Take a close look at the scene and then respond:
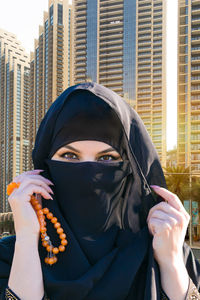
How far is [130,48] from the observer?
44.9 meters

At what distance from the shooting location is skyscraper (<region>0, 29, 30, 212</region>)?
191 feet

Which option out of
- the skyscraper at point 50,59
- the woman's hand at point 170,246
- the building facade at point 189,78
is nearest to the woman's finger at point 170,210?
the woman's hand at point 170,246

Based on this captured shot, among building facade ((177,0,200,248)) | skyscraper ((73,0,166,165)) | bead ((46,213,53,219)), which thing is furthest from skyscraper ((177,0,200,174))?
bead ((46,213,53,219))

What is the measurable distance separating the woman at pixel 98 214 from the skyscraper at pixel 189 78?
34.1m

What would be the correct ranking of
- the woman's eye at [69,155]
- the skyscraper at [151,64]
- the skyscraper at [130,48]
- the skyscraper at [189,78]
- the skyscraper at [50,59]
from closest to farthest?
1. the woman's eye at [69,155]
2. the skyscraper at [189,78]
3. the skyscraper at [151,64]
4. the skyscraper at [130,48]
5. the skyscraper at [50,59]

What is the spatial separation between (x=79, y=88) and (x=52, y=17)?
5678 centimetres

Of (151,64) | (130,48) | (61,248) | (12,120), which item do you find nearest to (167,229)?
(61,248)

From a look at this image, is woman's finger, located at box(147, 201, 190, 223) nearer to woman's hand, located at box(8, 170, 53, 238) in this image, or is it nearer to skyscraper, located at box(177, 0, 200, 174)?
woman's hand, located at box(8, 170, 53, 238)

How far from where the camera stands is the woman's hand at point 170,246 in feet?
2.72

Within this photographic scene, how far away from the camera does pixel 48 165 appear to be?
961 mm

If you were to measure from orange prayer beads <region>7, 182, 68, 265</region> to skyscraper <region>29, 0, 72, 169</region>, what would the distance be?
167 feet

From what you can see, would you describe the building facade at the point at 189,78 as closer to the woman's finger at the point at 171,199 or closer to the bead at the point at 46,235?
the woman's finger at the point at 171,199

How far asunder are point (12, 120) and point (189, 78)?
3768 cm

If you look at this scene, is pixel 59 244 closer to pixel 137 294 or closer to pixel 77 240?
pixel 77 240
